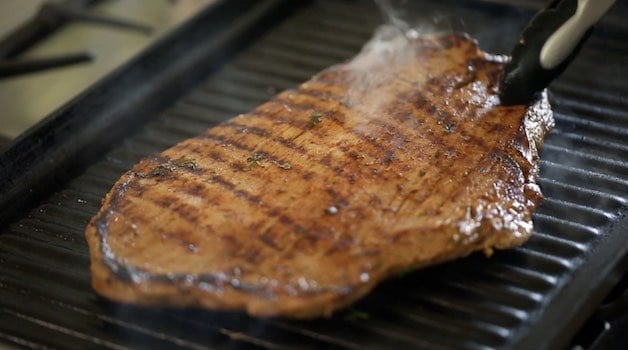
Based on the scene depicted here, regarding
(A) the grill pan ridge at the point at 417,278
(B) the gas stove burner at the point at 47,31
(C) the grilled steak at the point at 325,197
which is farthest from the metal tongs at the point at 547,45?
(B) the gas stove burner at the point at 47,31

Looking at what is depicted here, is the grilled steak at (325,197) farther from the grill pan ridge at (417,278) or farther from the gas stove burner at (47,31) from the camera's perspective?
the gas stove burner at (47,31)

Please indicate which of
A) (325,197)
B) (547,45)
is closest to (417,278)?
(325,197)

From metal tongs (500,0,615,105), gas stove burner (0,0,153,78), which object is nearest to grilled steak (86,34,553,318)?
metal tongs (500,0,615,105)

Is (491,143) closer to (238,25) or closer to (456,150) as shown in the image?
(456,150)

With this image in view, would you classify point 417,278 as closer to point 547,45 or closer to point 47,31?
point 547,45

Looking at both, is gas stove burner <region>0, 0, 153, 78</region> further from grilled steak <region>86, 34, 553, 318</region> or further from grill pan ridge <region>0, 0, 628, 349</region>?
grilled steak <region>86, 34, 553, 318</region>
